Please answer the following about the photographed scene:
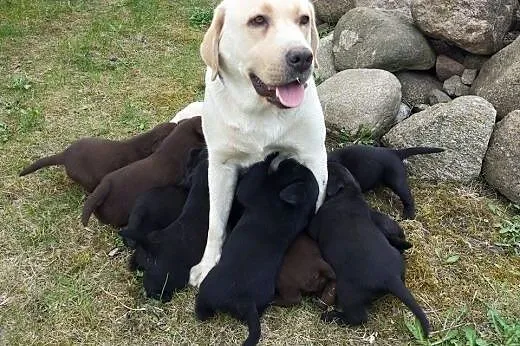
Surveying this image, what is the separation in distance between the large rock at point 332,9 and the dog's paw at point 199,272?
12.8ft

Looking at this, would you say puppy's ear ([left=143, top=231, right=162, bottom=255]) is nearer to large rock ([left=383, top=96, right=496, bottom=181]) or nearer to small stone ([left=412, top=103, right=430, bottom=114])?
large rock ([left=383, top=96, right=496, bottom=181])

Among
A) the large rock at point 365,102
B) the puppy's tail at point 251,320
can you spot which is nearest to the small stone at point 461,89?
the large rock at point 365,102

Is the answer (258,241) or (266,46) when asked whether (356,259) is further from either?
(266,46)

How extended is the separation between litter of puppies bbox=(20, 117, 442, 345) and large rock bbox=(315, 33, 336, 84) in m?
1.61

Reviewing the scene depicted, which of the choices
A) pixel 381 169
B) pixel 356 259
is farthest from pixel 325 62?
pixel 356 259

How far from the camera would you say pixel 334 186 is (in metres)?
3.50

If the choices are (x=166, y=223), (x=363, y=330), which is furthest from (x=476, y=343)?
(x=166, y=223)

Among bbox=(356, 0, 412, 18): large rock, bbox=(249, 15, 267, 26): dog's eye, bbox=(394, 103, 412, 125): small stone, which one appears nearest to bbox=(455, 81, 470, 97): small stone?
bbox=(394, 103, 412, 125): small stone

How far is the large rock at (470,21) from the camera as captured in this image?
14.6 feet

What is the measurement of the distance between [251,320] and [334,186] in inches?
38.4

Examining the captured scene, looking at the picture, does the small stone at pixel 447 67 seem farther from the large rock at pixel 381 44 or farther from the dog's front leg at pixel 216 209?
the dog's front leg at pixel 216 209

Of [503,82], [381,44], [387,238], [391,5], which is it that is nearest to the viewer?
[387,238]

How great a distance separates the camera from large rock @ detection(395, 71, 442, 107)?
4957mm

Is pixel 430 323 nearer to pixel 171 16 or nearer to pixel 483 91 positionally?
pixel 483 91
